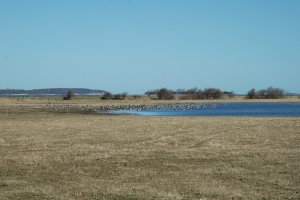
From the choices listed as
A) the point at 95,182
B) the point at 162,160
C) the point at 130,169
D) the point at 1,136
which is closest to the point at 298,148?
the point at 162,160

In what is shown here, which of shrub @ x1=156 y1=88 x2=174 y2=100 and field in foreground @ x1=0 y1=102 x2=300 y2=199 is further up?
shrub @ x1=156 y1=88 x2=174 y2=100

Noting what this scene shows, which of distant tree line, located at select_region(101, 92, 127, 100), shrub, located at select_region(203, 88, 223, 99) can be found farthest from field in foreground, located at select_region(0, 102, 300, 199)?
shrub, located at select_region(203, 88, 223, 99)

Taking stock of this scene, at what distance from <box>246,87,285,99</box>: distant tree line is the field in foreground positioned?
126 meters

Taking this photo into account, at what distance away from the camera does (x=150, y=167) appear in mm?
15070

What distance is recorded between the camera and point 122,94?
137000mm

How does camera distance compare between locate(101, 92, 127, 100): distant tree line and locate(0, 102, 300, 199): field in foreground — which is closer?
locate(0, 102, 300, 199): field in foreground

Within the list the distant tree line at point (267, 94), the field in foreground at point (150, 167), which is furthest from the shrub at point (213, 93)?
the field in foreground at point (150, 167)

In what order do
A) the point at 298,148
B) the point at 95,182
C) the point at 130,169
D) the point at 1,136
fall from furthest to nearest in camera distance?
the point at 1,136 → the point at 298,148 → the point at 130,169 → the point at 95,182

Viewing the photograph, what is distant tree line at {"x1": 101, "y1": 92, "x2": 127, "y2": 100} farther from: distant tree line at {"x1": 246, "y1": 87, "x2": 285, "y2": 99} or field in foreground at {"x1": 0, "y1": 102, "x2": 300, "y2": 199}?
field in foreground at {"x1": 0, "y1": 102, "x2": 300, "y2": 199}

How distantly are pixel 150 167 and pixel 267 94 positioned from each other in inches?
5531

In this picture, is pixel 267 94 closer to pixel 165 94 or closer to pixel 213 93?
pixel 213 93

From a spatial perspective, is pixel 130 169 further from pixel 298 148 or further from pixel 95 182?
pixel 298 148

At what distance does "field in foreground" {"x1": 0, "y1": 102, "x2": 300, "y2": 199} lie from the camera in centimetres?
1138

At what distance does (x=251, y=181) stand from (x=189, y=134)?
13505mm
